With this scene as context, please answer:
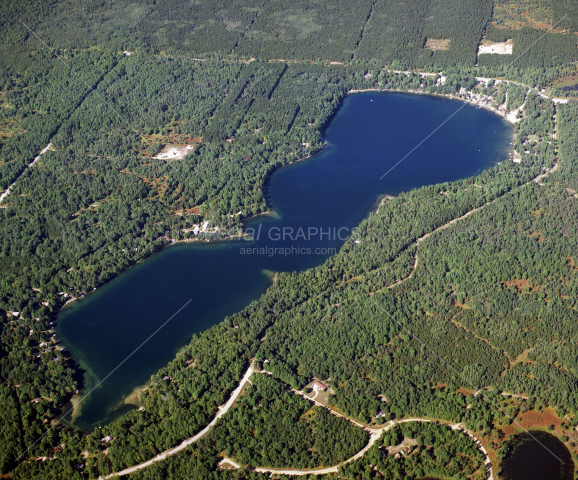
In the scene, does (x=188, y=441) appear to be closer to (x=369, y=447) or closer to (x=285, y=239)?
(x=369, y=447)

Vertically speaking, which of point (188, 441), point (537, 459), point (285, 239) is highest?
point (188, 441)

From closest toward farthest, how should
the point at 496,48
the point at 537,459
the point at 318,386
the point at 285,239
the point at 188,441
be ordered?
the point at 537,459
the point at 188,441
the point at 318,386
the point at 285,239
the point at 496,48

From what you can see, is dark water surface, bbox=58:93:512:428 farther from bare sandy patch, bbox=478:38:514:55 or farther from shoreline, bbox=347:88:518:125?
bare sandy patch, bbox=478:38:514:55

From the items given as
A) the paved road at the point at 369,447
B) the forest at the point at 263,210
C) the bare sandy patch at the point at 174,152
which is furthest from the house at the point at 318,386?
the bare sandy patch at the point at 174,152

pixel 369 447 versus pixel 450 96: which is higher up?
pixel 369 447

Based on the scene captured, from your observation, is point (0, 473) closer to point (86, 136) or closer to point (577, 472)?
point (577, 472)

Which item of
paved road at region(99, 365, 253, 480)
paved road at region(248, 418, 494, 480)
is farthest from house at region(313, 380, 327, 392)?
paved road at region(99, 365, 253, 480)

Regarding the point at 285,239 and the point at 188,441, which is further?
the point at 285,239

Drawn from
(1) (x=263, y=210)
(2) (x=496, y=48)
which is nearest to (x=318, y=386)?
(1) (x=263, y=210)
